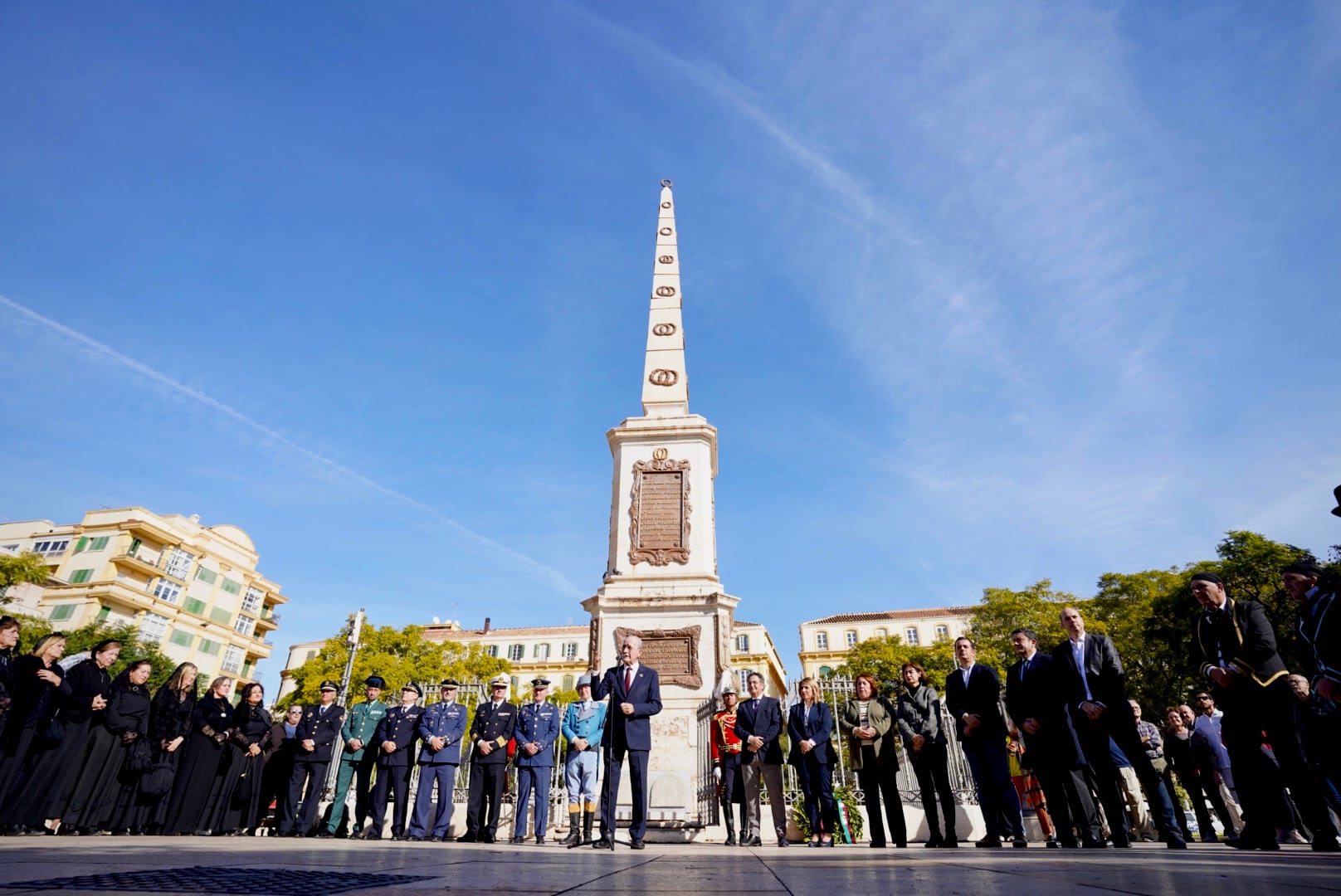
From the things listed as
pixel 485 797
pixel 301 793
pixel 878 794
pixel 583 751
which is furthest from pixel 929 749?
pixel 301 793

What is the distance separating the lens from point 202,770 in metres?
7.77

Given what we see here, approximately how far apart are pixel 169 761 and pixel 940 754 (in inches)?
314

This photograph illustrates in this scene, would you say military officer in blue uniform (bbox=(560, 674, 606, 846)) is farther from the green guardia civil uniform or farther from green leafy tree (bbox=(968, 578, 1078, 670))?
green leafy tree (bbox=(968, 578, 1078, 670))

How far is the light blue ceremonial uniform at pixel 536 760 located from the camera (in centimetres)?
754

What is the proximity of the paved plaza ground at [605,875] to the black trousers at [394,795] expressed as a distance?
4725mm

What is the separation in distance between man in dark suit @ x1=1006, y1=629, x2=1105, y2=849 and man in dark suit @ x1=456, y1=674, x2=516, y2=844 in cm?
543

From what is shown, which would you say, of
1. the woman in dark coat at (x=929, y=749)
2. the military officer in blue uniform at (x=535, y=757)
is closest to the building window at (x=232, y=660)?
the military officer in blue uniform at (x=535, y=757)

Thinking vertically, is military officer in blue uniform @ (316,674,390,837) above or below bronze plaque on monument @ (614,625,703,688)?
below

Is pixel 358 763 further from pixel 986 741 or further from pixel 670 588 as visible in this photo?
pixel 986 741

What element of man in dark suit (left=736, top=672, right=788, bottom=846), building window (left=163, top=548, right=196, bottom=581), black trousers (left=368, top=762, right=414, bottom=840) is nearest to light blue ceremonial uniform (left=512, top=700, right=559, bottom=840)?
black trousers (left=368, top=762, right=414, bottom=840)

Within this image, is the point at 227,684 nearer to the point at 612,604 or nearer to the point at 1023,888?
the point at 612,604

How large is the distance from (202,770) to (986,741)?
837 centimetres

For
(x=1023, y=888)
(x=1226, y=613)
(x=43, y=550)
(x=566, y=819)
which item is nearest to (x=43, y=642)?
(x=566, y=819)

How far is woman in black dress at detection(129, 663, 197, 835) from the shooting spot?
6988mm
